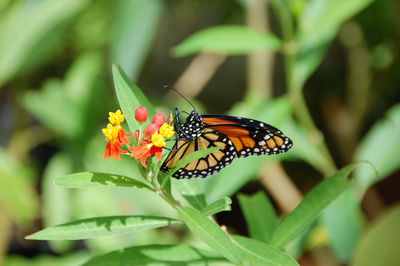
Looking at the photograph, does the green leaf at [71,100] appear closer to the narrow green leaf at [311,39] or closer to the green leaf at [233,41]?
the green leaf at [233,41]

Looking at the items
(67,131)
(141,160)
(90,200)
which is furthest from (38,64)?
(141,160)

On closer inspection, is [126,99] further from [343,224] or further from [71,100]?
[71,100]

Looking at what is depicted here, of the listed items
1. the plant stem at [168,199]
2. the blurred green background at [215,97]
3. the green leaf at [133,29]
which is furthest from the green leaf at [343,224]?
the green leaf at [133,29]

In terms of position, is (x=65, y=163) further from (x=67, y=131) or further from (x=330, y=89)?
(x=330, y=89)

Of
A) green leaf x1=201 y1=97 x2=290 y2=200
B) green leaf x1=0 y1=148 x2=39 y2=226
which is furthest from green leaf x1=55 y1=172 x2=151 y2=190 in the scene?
green leaf x1=0 y1=148 x2=39 y2=226

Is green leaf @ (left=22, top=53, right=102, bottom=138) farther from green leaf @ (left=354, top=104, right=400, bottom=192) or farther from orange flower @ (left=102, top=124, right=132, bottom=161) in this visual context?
orange flower @ (left=102, top=124, right=132, bottom=161)

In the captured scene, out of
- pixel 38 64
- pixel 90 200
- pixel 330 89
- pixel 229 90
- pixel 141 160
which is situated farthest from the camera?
pixel 229 90
